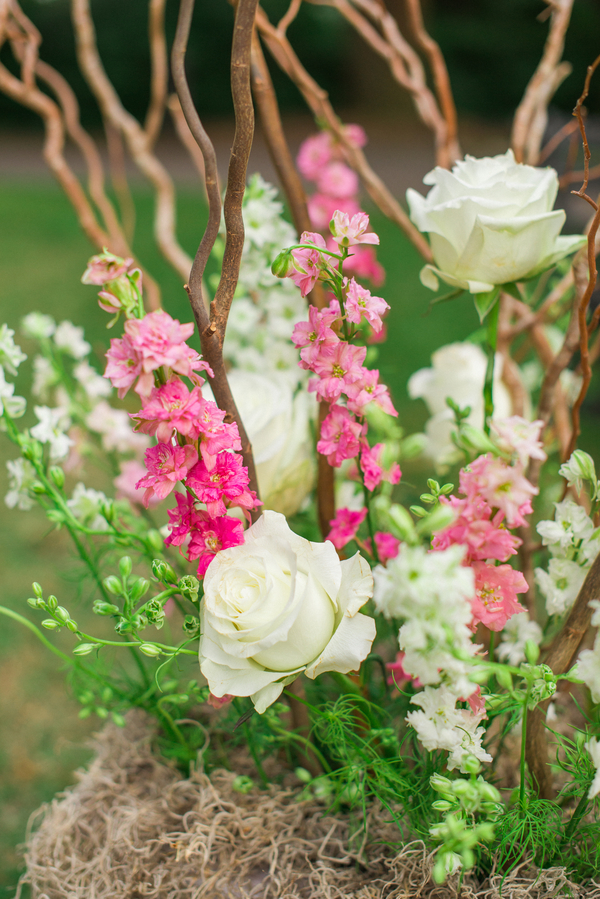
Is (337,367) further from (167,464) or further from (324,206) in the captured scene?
(324,206)

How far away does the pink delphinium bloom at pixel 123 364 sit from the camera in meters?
0.31

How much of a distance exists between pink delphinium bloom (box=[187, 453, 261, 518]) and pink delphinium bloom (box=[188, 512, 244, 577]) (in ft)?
0.05

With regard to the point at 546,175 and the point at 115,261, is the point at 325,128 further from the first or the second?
the point at 115,261

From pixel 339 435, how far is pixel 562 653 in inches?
6.8

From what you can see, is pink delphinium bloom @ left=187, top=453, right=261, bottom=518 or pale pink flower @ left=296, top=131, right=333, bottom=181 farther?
pale pink flower @ left=296, top=131, right=333, bottom=181

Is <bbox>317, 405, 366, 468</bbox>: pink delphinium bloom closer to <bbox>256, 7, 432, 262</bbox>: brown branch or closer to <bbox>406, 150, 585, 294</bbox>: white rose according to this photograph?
<bbox>406, 150, 585, 294</bbox>: white rose

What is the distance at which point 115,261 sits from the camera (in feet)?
1.09

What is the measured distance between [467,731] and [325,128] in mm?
521

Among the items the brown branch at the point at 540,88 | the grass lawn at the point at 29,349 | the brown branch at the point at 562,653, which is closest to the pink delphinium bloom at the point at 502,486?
the brown branch at the point at 562,653

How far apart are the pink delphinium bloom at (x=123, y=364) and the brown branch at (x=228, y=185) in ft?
0.18

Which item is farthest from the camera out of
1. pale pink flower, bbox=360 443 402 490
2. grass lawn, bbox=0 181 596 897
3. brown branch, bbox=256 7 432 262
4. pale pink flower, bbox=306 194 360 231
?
grass lawn, bbox=0 181 596 897

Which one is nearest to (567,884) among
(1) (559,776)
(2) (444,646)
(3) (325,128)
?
(1) (559,776)

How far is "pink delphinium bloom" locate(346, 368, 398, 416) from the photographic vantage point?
367 mm

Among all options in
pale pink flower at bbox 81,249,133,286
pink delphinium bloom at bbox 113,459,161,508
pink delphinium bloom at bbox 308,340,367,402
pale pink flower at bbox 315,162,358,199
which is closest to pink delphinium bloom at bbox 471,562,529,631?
pink delphinium bloom at bbox 308,340,367,402
